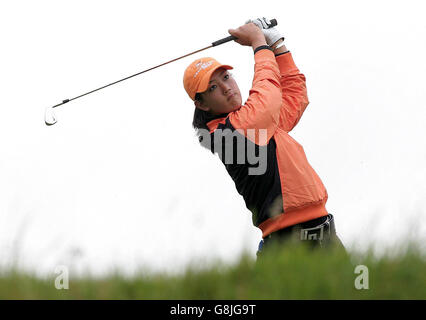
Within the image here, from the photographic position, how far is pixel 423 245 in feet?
10.2

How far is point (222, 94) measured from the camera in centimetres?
574

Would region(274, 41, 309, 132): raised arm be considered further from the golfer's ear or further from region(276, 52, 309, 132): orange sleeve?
the golfer's ear

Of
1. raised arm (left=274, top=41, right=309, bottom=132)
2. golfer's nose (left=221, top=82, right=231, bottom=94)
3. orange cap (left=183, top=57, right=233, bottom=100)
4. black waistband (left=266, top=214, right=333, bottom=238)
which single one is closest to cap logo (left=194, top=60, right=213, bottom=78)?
orange cap (left=183, top=57, right=233, bottom=100)

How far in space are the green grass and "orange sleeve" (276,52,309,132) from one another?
3188 millimetres

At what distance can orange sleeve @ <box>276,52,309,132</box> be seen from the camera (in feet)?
19.9

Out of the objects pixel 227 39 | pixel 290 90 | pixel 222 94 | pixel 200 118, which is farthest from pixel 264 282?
pixel 227 39

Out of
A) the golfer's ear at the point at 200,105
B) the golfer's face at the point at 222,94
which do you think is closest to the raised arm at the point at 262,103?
the golfer's face at the point at 222,94

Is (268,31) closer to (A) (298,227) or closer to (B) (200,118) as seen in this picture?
(B) (200,118)

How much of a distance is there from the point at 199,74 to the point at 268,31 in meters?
0.86

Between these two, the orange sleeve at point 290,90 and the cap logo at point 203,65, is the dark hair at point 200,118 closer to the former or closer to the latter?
the cap logo at point 203,65
